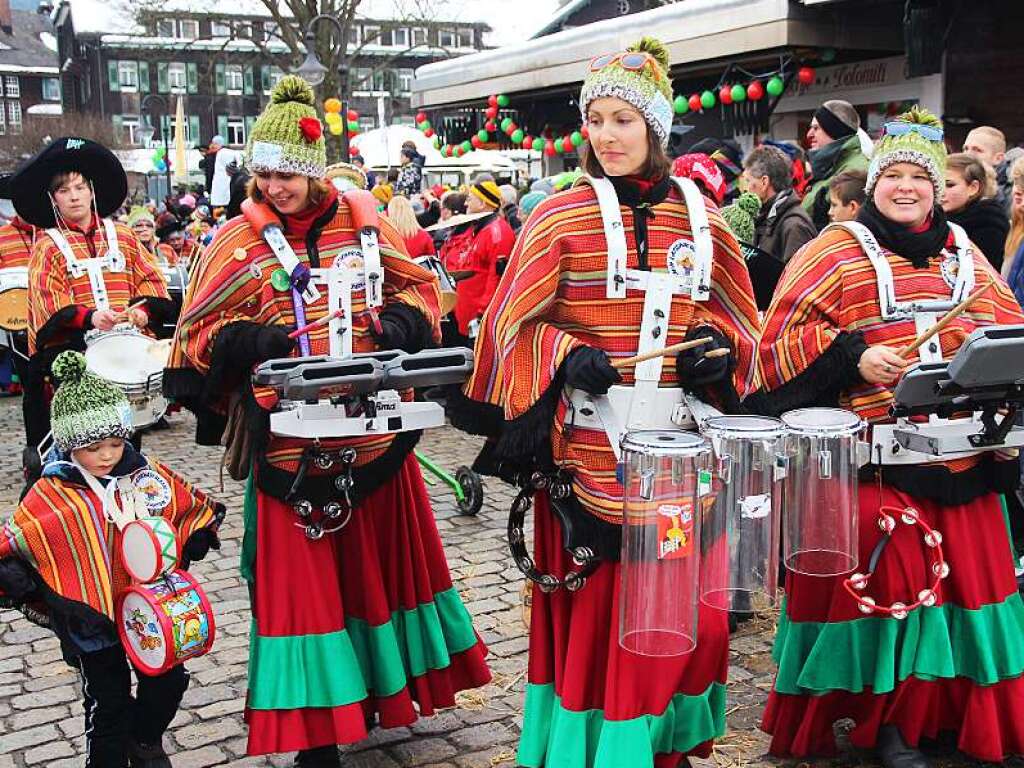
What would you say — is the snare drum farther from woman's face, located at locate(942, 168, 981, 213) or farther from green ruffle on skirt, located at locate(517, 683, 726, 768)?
woman's face, located at locate(942, 168, 981, 213)

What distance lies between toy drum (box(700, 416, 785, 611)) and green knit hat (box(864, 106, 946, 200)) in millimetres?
1168

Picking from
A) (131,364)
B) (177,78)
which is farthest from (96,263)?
(177,78)

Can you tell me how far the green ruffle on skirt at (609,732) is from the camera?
342cm

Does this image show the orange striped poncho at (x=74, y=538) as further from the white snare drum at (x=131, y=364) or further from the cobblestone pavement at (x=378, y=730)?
the white snare drum at (x=131, y=364)

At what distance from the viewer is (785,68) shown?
1129 centimetres

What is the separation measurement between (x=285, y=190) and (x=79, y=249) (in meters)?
3.19

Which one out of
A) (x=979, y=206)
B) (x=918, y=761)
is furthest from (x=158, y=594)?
(x=979, y=206)

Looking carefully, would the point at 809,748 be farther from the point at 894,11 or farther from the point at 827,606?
the point at 894,11

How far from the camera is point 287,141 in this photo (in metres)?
4.05

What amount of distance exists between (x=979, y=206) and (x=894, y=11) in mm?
5315

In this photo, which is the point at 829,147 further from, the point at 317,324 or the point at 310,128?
the point at 317,324

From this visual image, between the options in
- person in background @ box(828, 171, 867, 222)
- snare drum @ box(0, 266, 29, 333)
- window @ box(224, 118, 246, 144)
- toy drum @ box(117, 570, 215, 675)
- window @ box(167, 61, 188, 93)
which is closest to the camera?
toy drum @ box(117, 570, 215, 675)

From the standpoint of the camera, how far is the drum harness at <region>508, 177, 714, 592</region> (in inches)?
137

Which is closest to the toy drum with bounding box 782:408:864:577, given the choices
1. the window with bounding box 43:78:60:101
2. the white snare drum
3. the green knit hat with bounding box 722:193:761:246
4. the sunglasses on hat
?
the sunglasses on hat
